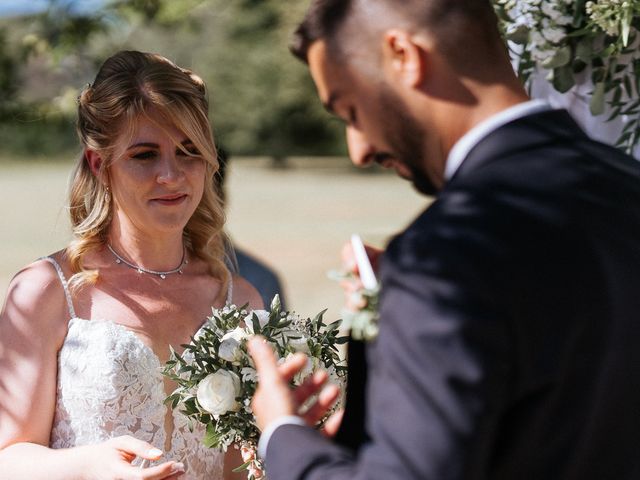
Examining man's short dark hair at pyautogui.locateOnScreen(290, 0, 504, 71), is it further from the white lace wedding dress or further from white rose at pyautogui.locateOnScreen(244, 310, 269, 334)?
the white lace wedding dress

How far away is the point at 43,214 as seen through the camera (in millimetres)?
24562

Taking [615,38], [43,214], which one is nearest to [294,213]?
[43,214]

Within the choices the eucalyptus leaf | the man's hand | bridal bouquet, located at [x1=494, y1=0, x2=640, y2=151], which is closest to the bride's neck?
bridal bouquet, located at [x1=494, y1=0, x2=640, y2=151]

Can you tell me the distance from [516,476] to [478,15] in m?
0.75

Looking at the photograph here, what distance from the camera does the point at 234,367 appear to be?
268cm

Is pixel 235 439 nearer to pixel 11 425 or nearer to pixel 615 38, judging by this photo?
pixel 11 425

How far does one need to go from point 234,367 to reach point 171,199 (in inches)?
28.8

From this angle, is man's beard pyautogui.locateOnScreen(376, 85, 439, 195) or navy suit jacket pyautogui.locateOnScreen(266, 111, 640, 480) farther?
man's beard pyautogui.locateOnScreen(376, 85, 439, 195)

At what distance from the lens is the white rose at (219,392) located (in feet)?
Result: 8.49

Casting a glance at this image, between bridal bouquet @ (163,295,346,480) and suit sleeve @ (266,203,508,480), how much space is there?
1258 millimetres

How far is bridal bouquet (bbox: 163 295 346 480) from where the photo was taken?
262cm

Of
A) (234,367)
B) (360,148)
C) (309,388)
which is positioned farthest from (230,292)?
(360,148)

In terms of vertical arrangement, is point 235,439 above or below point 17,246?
above

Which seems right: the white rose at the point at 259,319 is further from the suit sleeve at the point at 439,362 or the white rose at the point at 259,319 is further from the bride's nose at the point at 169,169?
the suit sleeve at the point at 439,362
